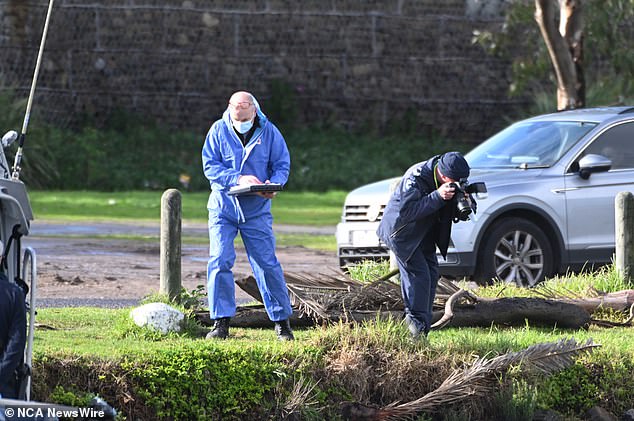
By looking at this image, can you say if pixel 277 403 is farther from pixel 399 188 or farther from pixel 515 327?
pixel 515 327

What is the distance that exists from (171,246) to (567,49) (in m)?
10.9

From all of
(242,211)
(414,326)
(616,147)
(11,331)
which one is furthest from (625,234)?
(11,331)

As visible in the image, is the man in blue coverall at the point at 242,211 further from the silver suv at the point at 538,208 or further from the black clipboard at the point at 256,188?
the silver suv at the point at 538,208

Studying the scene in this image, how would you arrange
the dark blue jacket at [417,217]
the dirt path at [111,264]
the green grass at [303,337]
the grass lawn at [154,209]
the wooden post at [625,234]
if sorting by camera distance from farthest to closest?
the grass lawn at [154,209], the dirt path at [111,264], the wooden post at [625,234], the dark blue jacket at [417,217], the green grass at [303,337]

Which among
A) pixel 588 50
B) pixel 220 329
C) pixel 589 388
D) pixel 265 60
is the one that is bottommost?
pixel 589 388

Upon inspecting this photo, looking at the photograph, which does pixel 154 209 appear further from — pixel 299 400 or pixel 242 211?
pixel 299 400

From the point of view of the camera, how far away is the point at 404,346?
9516 mm

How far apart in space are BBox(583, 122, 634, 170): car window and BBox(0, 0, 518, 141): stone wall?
16.5 m

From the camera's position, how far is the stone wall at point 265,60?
29375mm

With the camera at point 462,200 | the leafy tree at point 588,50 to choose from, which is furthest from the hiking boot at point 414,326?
the leafy tree at point 588,50

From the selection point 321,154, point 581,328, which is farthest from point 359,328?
point 321,154

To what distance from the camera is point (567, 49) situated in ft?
66.1

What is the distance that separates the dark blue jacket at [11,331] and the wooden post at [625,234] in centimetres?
651

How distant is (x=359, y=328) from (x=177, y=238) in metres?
2.00
